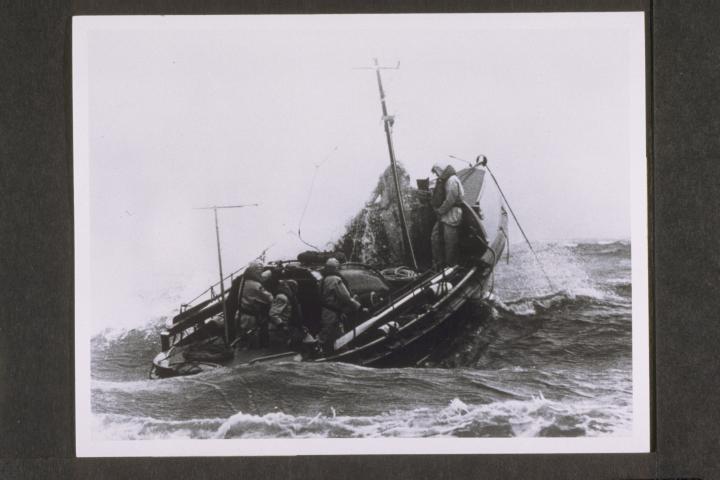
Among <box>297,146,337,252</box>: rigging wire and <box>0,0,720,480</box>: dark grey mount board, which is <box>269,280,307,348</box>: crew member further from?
<box>0,0,720,480</box>: dark grey mount board

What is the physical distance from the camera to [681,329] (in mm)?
2092

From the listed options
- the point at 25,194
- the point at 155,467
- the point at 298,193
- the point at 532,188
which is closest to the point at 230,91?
the point at 298,193

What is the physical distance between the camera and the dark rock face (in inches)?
83.6

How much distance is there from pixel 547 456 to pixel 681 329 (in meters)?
0.61

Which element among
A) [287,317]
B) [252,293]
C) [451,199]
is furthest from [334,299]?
[451,199]

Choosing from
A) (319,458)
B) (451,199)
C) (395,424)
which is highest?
(451,199)

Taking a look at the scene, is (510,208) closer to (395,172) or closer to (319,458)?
(395,172)

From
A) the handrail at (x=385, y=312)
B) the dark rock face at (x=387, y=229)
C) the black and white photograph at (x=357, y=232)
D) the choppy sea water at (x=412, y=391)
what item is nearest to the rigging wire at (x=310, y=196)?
the black and white photograph at (x=357, y=232)

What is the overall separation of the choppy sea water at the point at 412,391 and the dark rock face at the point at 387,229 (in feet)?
1.03

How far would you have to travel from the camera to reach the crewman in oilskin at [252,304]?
6.93 ft

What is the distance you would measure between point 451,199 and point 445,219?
70mm

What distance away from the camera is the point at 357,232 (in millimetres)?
2129

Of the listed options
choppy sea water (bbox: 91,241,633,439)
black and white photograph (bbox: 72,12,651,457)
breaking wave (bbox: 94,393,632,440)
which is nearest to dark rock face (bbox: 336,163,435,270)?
black and white photograph (bbox: 72,12,651,457)

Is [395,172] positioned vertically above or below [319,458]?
above
